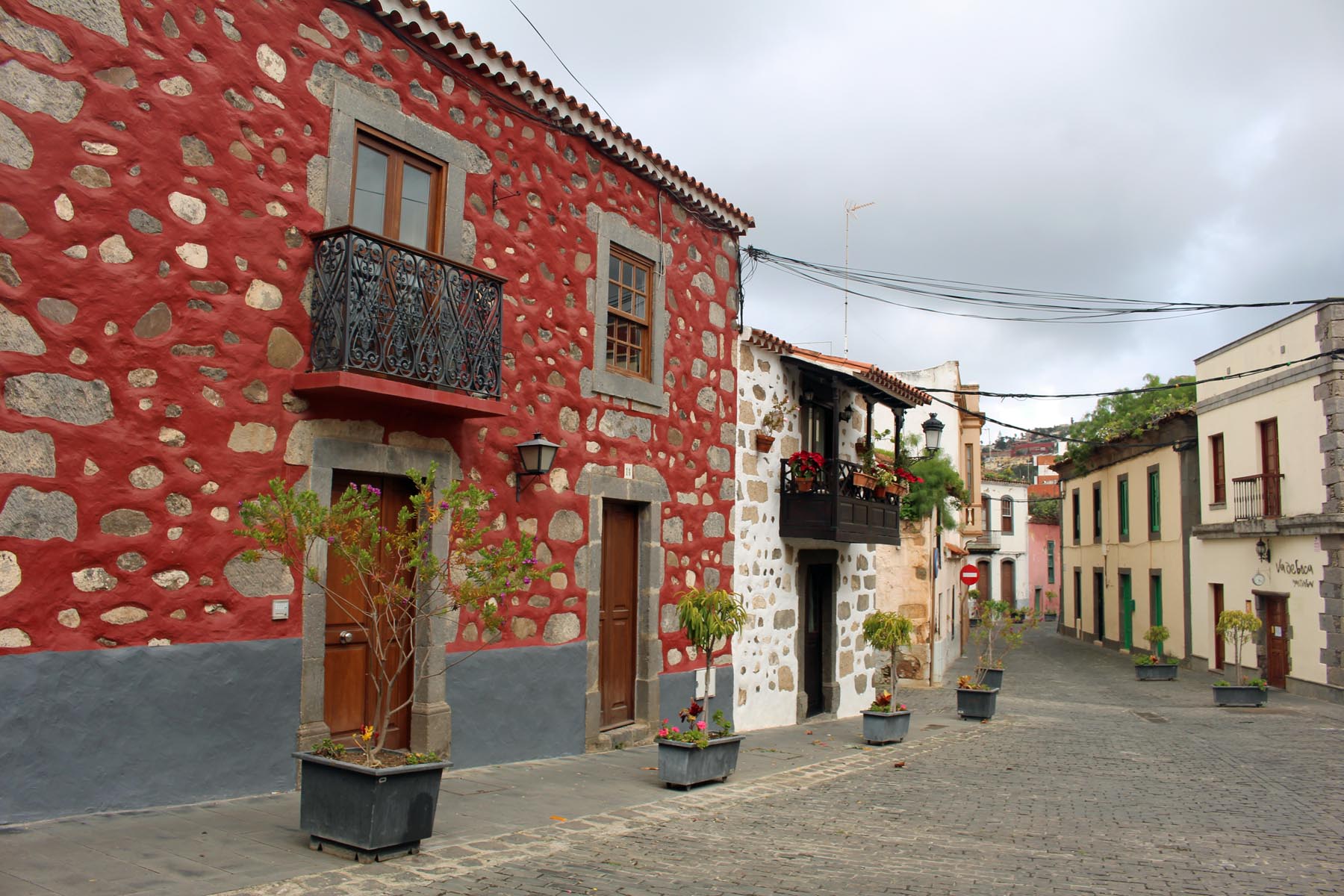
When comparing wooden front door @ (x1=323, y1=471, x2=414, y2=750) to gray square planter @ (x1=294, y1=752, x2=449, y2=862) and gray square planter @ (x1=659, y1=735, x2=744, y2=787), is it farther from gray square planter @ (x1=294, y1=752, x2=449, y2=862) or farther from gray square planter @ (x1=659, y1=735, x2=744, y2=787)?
gray square planter @ (x1=659, y1=735, x2=744, y2=787)

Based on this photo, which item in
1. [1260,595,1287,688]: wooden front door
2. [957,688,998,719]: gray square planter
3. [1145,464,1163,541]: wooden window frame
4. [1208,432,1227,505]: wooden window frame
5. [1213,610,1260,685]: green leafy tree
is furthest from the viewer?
[1145,464,1163,541]: wooden window frame

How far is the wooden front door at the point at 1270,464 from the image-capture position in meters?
20.3

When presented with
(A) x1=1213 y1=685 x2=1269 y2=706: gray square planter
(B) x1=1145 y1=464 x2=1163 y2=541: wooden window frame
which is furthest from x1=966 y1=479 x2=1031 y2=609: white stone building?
(A) x1=1213 y1=685 x2=1269 y2=706: gray square planter

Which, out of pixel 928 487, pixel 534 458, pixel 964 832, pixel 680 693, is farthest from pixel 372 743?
pixel 928 487

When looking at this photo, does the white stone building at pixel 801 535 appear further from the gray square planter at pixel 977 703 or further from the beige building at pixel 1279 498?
the beige building at pixel 1279 498

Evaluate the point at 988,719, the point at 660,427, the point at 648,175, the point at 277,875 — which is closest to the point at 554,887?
the point at 277,875

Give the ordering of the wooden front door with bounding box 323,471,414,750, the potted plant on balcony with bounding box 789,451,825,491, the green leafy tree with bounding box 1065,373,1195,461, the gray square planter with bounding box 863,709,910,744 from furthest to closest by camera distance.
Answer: the green leafy tree with bounding box 1065,373,1195,461, the potted plant on balcony with bounding box 789,451,825,491, the gray square planter with bounding box 863,709,910,744, the wooden front door with bounding box 323,471,414,750

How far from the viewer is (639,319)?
34.8ft

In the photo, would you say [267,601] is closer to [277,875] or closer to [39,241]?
[277,875]

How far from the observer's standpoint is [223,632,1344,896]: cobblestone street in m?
5.43

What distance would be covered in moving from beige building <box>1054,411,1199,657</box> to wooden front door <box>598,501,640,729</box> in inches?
752

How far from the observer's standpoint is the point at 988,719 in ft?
48.2

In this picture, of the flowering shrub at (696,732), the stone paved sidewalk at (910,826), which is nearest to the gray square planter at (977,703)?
the stone paved sidewalk at (910,826)

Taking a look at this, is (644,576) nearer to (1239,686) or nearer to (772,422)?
(772,422)
